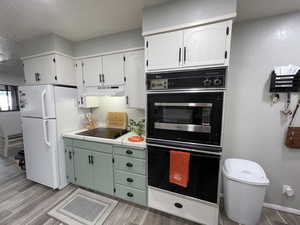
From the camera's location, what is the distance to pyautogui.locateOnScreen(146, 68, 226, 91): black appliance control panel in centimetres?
126

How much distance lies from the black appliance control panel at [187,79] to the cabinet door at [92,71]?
1064 millimetres

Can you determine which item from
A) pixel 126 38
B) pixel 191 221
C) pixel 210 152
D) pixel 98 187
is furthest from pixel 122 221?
pixel 126 38

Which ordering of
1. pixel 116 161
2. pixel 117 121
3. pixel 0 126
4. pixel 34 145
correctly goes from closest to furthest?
1. pixel 116 161
2. pixel 34 145
3. pixel 117 121
4. pixel 0 126

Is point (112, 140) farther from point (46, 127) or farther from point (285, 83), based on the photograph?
point (285, 83)

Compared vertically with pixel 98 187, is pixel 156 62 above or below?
above

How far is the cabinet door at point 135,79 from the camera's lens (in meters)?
1.90

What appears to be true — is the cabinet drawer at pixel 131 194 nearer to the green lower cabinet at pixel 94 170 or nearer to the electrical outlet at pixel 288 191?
the green lower cabinet at pixel 94 170

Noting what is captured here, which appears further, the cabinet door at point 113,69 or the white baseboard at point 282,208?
the cabinet door at point 113,69

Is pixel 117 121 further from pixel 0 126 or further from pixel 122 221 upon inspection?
pixel 0 126

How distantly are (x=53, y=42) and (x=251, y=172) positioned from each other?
334 cm

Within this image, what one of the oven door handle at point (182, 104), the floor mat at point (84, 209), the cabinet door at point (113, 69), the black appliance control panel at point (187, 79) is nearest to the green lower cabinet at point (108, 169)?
the floor mat at point (84, 209)

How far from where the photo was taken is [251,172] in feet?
5.01

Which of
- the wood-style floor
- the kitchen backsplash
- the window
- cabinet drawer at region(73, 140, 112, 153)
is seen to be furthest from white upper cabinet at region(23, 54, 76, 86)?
the window

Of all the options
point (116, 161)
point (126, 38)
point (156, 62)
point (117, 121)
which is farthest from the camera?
point (117, 121)
